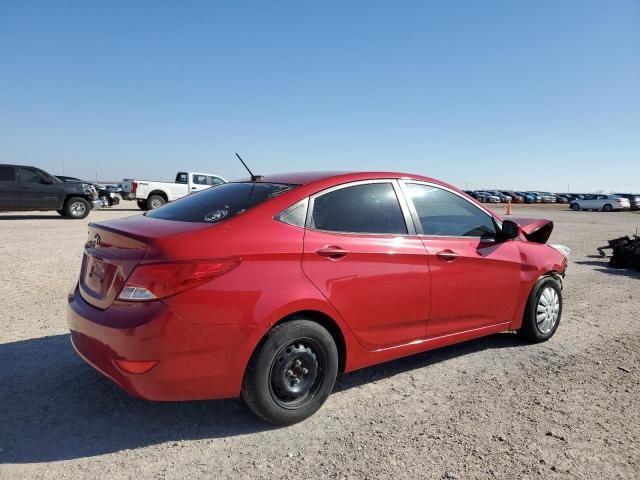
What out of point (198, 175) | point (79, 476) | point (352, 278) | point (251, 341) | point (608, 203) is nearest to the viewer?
point (79, 476)

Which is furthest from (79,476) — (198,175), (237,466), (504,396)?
(198,175)

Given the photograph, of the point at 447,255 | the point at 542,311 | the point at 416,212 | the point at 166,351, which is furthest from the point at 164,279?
the point at 542,311

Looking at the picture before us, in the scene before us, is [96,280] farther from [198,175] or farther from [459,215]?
[198,175]

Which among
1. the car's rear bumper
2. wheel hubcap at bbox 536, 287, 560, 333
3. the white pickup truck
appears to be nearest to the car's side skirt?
wheel hubcap at bbox 536, 287, 560, 333

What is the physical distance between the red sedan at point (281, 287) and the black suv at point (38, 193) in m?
15.1

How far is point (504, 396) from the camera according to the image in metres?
3.59

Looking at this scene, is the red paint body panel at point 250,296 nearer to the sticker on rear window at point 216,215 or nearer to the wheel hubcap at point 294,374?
the sticker on rear window at point 216,215

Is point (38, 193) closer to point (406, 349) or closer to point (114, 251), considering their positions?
point (114, 251)

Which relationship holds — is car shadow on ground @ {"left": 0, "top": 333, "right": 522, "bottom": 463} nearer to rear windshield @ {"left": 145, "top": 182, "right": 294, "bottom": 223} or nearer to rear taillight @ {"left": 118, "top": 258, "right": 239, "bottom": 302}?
rear taillight @ {"left": 118, "top": 258, "right": 239, "bottom": 302}

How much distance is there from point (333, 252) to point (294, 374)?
2.71 feet

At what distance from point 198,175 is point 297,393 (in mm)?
22797

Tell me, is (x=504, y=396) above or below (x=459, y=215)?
below

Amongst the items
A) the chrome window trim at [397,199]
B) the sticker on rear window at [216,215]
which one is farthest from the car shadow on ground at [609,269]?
the sticker on rear window at [216,215]

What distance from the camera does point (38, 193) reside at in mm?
16453
